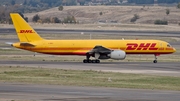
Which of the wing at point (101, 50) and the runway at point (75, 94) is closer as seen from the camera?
the runway at point (75, 94)

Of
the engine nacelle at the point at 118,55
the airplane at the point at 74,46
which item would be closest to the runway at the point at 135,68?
Result: the engine nacelle at the point at 118,55

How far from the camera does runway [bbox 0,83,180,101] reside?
2959 cm

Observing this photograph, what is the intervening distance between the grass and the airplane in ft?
35.0

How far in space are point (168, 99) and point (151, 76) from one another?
46.5 feet

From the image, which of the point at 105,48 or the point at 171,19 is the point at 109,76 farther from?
the point at 171,19

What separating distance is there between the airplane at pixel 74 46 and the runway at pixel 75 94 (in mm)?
22901

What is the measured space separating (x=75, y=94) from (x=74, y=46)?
27.6 metres

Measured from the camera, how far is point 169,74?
45969 mm

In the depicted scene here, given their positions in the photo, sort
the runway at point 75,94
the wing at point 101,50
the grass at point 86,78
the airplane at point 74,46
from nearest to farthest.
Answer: the runway at point 75,94 → the grass at point 86,78 → the airplane at point 74,46 → the wing at point 101,50

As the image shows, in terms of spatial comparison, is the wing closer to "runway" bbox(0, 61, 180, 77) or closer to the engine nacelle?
the engine nacelle

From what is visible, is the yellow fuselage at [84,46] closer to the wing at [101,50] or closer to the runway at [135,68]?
the wing at [101,50]

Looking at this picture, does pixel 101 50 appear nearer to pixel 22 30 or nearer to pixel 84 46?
pixel 84 46

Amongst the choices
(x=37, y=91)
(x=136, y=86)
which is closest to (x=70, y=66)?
(x=136, y=86)

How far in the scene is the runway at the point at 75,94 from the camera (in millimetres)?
29594
